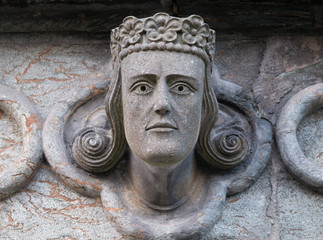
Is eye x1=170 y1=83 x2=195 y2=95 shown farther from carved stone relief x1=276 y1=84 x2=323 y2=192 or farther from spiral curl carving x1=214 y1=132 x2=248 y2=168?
carved stone relief x1=276 y1=84 x2=323 y2=192

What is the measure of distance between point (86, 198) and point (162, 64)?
0.79m

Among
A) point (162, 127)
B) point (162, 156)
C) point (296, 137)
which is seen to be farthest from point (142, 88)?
point (296, 137)

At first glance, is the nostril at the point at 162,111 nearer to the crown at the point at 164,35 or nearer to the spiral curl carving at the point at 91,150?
the crown at the point at 164,35

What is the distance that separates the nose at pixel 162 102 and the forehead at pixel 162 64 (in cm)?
9

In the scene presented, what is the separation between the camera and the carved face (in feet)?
10.2

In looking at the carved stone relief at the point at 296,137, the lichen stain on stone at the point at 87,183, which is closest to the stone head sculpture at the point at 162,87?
the lichen stain on stone at the point at 87,183

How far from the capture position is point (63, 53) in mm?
3859

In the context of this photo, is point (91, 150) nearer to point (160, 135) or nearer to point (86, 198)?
point (86, 198)

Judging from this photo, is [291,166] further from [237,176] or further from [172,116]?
[172,116]

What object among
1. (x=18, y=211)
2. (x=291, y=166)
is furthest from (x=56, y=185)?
(x=291, y=166)

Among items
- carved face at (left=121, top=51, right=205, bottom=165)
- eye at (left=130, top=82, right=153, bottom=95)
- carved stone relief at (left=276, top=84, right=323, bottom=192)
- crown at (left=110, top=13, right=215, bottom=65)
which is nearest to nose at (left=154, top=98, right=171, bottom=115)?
carved face at (left=121, top=51, right=205, bottom=165)

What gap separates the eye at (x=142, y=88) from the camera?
3.20 meters

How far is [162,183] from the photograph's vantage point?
335 centimetres

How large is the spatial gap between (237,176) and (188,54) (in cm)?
67
